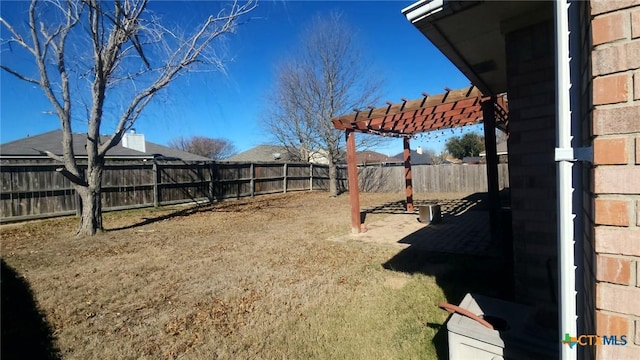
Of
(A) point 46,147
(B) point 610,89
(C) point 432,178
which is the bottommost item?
(C) point 432,178

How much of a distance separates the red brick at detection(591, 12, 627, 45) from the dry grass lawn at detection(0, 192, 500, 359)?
231 cm

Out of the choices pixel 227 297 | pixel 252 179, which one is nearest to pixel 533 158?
pixel 227 297

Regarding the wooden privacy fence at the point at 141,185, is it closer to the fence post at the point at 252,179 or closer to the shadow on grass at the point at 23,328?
the fence post at the point at 252,179

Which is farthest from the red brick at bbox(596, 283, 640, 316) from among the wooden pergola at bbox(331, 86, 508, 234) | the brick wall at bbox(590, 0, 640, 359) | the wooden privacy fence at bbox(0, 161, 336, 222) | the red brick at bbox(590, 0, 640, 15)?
the wooden privacy fence at bbox(0, 161, 336, 222)

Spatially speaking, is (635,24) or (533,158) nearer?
(635,24)

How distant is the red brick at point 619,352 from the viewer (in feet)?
3.67

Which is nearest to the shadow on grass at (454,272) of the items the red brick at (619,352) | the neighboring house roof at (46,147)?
the red brick at (619,352)

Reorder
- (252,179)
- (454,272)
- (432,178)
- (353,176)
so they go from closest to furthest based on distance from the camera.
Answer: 1. (454,272)
2. (353,176)
3. (252,179)
4. (432,178)

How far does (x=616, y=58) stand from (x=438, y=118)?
785 cm

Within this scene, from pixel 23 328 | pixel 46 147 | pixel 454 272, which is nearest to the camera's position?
pixel 23 328

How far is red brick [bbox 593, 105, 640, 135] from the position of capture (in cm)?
108

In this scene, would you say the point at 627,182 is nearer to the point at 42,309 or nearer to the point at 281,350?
the point at 281,350

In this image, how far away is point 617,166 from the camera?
110 centimetres

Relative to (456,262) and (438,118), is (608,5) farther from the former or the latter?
(438,118)
